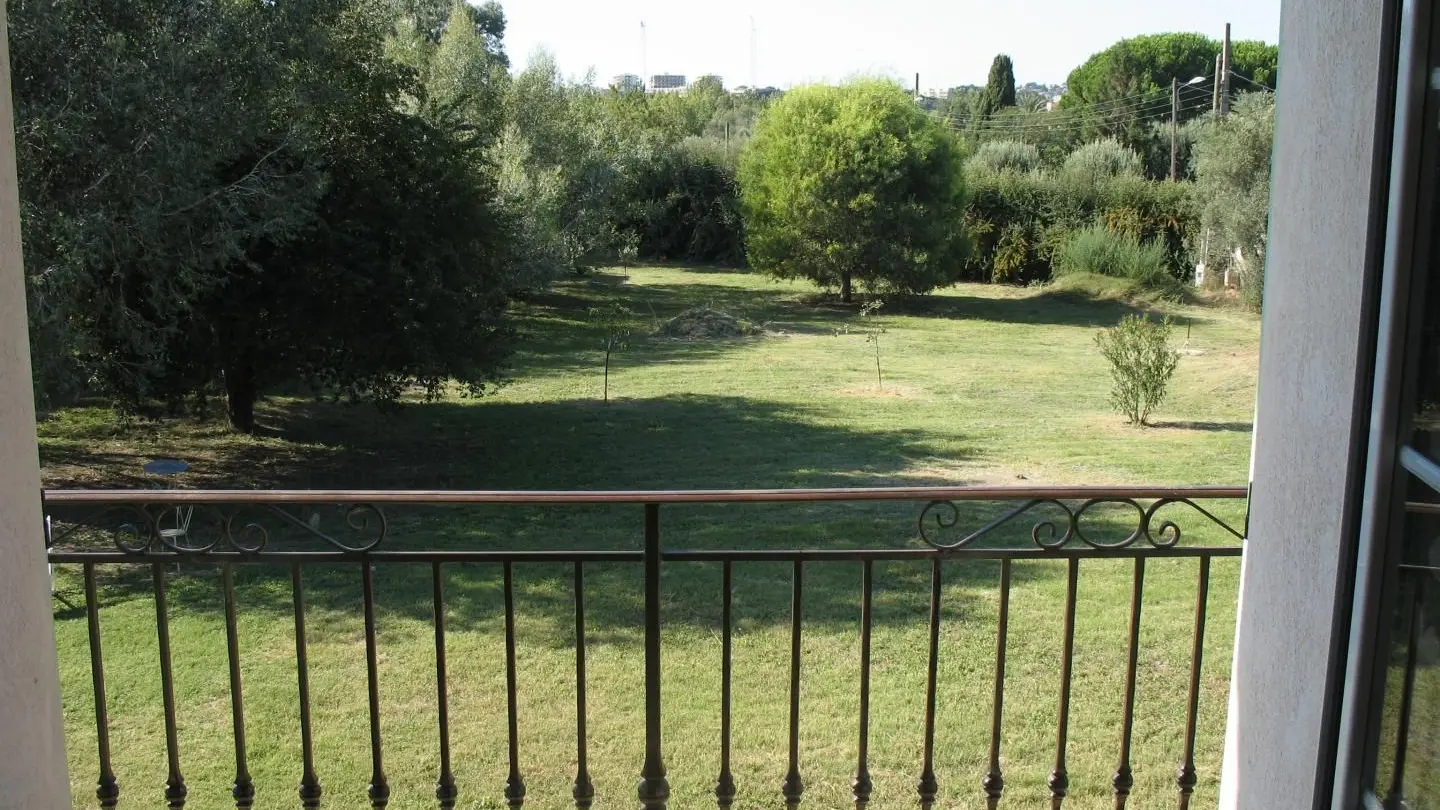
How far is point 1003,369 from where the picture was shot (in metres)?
16.5

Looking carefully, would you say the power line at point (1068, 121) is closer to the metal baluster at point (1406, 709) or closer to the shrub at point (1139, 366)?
the shrub at point (1139, 366)

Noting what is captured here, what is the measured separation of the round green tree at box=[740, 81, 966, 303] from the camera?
2347 cm

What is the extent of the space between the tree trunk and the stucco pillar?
9.89 metres

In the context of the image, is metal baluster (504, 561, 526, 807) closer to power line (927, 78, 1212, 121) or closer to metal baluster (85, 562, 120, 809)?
metal baluster (85, 562, 120, 809)

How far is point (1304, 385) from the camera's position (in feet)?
5.16

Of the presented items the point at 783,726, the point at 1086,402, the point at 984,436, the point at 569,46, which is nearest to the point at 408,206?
the point at 984,436

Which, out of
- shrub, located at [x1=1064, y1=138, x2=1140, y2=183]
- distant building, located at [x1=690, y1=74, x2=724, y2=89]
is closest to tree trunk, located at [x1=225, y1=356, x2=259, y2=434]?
shrub, located at [x1=1064, y1=138, x2=1140, y2=183]

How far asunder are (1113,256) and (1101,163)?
14.6ft

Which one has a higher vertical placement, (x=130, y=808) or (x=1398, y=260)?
(x=1398, y=260)

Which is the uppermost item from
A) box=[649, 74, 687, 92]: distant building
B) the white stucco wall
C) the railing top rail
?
box=[649, 74, 687, 92]: distant building

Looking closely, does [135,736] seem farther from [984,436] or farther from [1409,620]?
[984,436]

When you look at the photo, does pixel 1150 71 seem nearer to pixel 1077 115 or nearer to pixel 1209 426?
pixel 1077 115

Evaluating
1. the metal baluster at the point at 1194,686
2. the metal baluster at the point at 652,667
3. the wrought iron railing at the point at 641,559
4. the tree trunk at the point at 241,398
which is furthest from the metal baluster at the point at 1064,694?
the tree trunk at the point at 241,398

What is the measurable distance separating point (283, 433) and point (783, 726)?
8.73 meters
